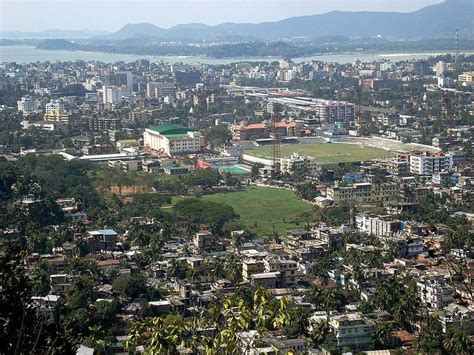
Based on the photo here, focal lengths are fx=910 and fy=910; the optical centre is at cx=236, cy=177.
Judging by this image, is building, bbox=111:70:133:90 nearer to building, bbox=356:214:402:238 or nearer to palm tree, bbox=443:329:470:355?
building, bbox=356:214:402:238

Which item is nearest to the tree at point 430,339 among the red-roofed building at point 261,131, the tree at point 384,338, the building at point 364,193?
the tree at point 384,338

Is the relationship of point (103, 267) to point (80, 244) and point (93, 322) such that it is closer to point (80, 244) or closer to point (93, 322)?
point (80, 244)

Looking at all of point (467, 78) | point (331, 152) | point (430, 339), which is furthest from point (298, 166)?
point (467, 78)

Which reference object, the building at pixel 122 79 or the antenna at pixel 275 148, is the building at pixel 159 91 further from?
the antenna at pixel 275 148

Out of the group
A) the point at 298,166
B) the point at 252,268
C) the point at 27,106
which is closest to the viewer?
the point at 252,268

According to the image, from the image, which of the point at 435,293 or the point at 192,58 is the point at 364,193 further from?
the point at 192,58

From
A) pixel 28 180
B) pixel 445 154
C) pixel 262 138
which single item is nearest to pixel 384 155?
pixel 445 154

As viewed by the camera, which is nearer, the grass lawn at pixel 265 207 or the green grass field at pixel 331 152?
the grass lawn at pixel 265 207
